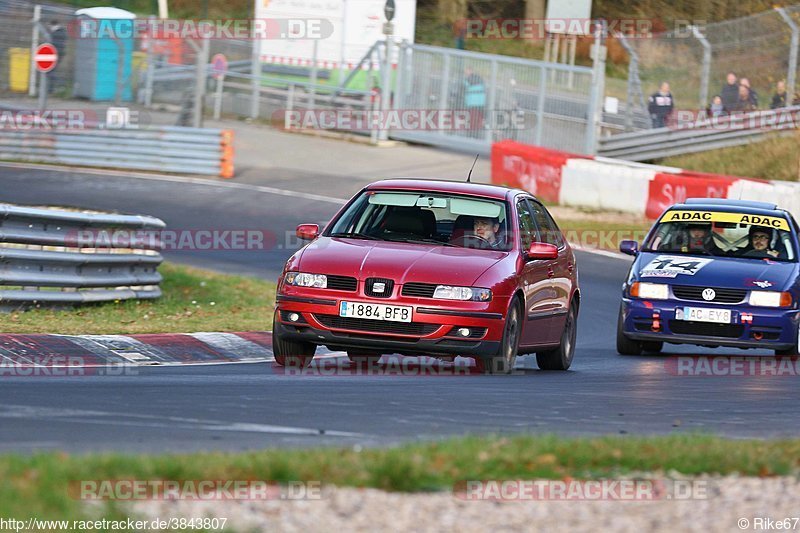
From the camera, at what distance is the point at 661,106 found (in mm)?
29844

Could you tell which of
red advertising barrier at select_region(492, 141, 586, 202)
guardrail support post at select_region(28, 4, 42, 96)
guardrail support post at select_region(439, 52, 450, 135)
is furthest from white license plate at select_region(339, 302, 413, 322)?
guardrail support post at select_region(439, 52, 450, 135)

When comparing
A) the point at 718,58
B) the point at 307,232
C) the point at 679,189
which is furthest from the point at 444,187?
the point at 718,58

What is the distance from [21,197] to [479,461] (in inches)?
742

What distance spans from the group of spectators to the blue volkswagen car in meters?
14.2

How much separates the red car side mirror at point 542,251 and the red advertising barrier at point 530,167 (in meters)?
15.6

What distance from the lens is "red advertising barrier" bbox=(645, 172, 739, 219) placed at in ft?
77.0

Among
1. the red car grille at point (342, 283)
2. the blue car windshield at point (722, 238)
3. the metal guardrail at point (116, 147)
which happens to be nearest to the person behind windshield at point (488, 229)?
the red car grille at point (342, 283)

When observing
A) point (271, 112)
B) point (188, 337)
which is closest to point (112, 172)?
point (271, 112)

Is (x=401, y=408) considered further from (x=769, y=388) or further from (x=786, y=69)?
(x=786, y=69)

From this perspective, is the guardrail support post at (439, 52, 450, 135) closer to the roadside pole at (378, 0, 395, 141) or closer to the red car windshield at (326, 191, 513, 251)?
the roadside pole at (378, 0, 395, 141)

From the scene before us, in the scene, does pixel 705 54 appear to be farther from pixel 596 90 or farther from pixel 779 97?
pixel 596 90

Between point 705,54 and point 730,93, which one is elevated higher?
point 705,54

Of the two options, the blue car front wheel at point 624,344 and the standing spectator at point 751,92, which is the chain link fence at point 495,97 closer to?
the standing spectator at point 751,92

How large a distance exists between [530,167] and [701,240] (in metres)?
13.7
